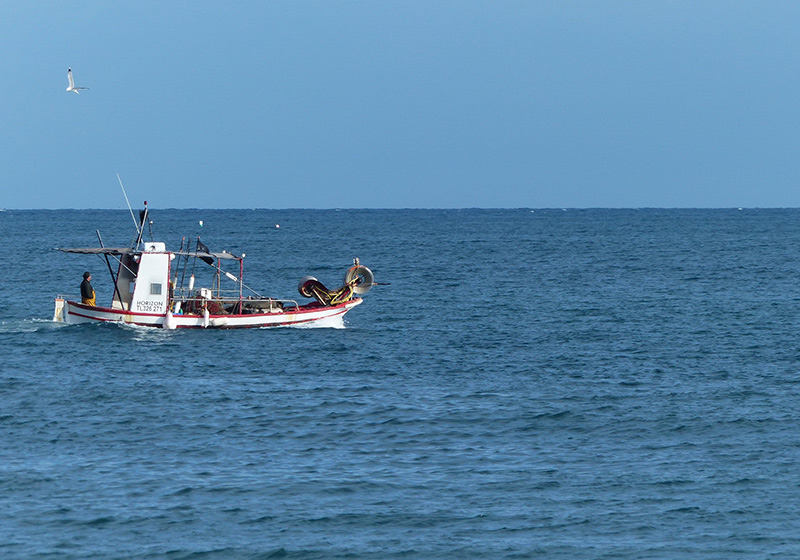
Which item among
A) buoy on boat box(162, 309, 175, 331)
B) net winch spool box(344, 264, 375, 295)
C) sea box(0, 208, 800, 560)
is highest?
net winch spool box(344, 264, 375, 295)

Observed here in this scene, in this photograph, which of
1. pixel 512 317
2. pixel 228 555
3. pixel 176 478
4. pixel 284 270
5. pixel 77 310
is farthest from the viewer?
pixel 284 270

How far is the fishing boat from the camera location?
2159 inches

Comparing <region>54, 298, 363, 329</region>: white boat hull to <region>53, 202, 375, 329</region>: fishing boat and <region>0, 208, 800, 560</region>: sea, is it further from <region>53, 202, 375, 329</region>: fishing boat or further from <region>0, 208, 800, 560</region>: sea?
<region>0, 208, 800, 560</region>: sea

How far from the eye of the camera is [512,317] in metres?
65.8

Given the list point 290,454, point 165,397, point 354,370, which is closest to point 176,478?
point 290,454

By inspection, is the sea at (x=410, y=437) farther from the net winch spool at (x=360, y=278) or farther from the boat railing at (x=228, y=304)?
the net winch spool at (x=360, y=278)

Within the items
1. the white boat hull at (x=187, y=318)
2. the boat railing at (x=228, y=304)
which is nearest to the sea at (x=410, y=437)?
the white boat hull at (x=187, y=318)

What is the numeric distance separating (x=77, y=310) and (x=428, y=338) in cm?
1835

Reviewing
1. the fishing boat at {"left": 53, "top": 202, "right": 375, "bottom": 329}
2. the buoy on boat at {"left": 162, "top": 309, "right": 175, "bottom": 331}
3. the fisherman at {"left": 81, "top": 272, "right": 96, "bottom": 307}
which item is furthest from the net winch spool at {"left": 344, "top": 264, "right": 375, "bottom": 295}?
the fisherman at {"left": 81, "top": 272, "right": 96, "bottom": 307}

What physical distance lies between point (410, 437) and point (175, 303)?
85.3ft

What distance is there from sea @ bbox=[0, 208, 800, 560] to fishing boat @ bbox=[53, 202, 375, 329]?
2.66 feet

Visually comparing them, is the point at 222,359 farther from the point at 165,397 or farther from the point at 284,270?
the point at 284,270

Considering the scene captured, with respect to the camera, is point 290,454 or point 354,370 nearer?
point 290,454

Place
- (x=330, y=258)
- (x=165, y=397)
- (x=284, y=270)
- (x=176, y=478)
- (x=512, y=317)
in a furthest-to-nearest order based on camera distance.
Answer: (x=330, y=258) → (x=284, y=270) → (x=512, y=317) → (x=165, y=397) → (x=176, y=478)
